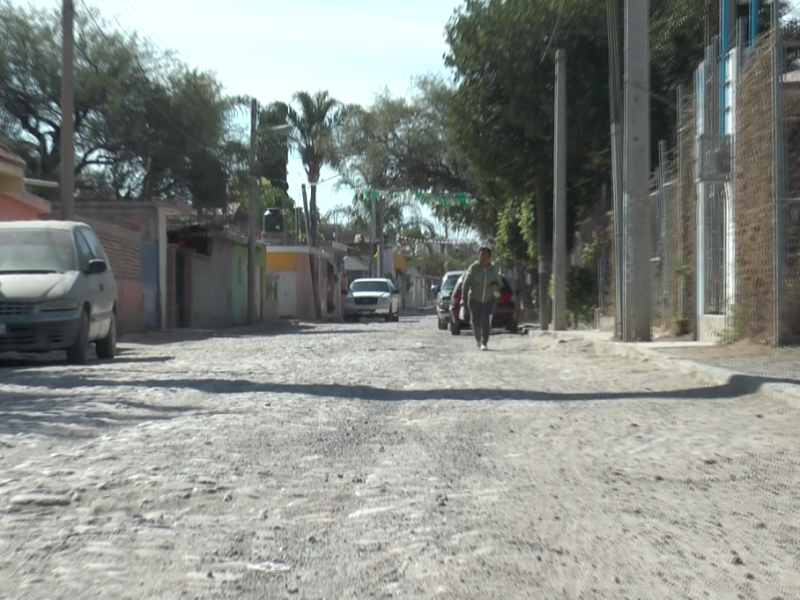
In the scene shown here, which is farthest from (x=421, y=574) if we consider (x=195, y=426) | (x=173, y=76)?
(x=173, y=76)

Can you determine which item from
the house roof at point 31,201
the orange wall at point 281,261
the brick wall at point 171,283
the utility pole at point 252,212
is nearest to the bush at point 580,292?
the brick wall at point 171,283

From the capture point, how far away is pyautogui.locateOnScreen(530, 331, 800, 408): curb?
30.6 feet

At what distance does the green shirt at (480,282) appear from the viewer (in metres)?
18.2

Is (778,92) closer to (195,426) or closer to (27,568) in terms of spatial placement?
(195,426)

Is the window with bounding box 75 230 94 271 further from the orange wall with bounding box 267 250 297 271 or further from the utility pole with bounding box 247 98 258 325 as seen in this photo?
the orange wall with bounding box 267 250 297 271

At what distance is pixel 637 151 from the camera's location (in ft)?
55.2

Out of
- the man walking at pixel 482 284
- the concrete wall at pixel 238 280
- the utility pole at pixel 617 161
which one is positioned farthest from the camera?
the concrete wall at pixel 238 280

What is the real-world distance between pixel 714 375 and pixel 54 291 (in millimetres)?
7899

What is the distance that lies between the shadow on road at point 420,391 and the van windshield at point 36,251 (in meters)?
3.56

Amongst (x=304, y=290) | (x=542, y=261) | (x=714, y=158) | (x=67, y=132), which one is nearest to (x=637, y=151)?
(x=714, y=158)

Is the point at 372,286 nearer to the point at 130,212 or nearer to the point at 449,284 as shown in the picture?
the point at 449,284

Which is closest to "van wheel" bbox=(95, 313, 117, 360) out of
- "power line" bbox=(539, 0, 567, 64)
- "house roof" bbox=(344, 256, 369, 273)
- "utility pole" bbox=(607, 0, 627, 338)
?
"utility pole" bbox=(607, 0, 627, 338)

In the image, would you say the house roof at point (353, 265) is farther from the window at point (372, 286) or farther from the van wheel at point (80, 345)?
the van wheel at point (80, 345)

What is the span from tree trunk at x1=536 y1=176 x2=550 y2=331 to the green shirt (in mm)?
10462
